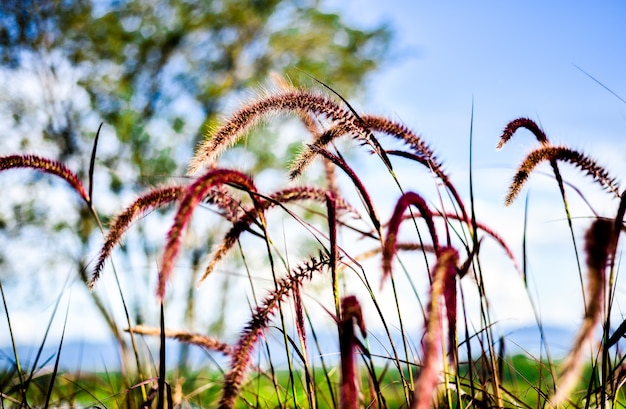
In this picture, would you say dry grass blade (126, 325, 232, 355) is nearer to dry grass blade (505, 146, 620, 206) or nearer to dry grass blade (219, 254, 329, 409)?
A: dry grass blade (219, 254, 329, 409)

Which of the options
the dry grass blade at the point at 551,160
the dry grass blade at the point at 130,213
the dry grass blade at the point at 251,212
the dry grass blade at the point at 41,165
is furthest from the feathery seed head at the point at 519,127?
the dry grass blade at the point at 41,165

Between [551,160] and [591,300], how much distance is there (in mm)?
804

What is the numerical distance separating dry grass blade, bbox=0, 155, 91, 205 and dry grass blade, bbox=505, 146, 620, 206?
0.94 metres

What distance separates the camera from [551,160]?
134 centimetres

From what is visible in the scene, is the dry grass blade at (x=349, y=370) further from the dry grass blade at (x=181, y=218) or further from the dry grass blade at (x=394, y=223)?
the dry grass blade at (x=181, y=218)

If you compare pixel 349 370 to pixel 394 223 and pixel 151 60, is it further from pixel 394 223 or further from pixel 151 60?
pixel 151 60

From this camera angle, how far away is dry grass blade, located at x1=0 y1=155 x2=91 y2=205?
4.50 ft

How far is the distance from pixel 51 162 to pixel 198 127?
411 inches

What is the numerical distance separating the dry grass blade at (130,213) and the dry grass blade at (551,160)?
0.69 m

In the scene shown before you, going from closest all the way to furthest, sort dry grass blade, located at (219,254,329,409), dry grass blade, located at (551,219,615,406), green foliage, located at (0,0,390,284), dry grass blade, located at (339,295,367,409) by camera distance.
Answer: dry grass blade, located at (551,219,615,406), dry grass blade, located at (339,295,367,409), dry grass blade, located at (219,254,329,409), green foliage, located at (0,0,390,284)

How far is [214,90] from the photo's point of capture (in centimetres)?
1159

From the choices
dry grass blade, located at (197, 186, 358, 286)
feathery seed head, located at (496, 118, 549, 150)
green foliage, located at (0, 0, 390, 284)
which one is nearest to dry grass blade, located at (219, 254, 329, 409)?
dry grass blade, located at (197, 186, 358, 286)

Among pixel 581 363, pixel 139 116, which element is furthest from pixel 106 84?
pixel 581 363

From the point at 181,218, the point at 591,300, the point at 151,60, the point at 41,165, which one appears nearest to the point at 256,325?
→ the point at 181,218
